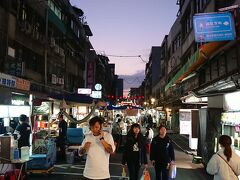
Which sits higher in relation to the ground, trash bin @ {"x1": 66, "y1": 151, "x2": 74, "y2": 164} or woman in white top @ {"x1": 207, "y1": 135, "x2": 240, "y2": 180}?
woman in white top @ {"x1": 207, "y1": 135, "x2": 240, "y2": 180}

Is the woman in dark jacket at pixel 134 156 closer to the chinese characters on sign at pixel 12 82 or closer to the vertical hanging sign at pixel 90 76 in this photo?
the chinese characters on sign at pixel 12 82

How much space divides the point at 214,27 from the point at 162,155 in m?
4.30

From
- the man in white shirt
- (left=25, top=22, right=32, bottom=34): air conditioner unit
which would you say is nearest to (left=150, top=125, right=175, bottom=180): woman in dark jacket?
the man in white shirt

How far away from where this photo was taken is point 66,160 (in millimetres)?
16266

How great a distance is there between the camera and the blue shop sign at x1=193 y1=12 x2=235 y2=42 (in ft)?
35.1

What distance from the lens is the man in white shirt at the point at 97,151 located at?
6383 mm

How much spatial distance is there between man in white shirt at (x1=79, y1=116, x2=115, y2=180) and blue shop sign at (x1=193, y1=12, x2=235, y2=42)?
585 cm

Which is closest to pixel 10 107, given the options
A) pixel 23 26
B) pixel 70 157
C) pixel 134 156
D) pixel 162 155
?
pixel 70 157

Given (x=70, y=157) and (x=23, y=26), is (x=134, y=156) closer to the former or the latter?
(x=70, y=157)

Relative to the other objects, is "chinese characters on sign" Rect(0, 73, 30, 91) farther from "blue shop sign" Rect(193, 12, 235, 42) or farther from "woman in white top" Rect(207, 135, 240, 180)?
"woman in white top" Rect(207, 135, 240, 180)

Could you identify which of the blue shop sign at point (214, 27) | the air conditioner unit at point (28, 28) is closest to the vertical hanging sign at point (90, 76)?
the air conditioner unit at point (28, 28)

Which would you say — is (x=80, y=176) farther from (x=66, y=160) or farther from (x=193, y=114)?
(x=193, y=114)

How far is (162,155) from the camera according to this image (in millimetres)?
9781

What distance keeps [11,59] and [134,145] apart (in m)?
13.5
